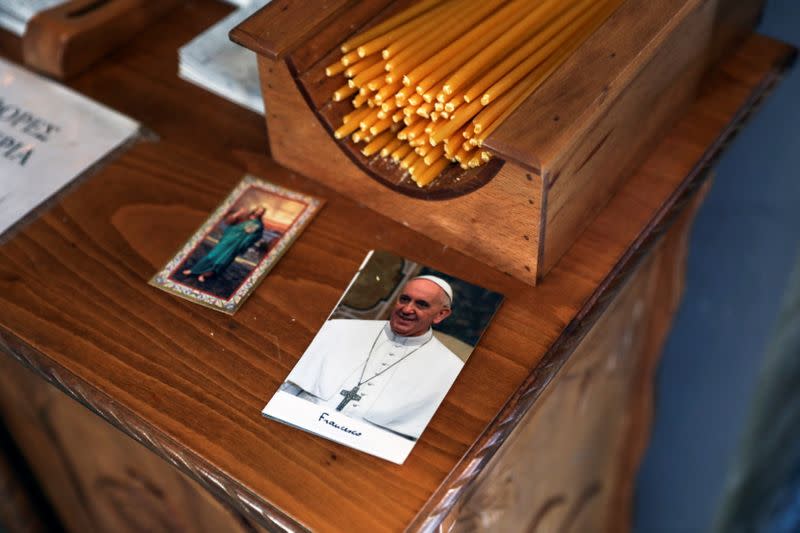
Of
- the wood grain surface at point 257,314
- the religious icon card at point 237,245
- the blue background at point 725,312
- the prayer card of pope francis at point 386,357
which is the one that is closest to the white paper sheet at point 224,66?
the wood grain surface at point 257,314

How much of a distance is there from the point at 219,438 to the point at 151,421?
0.19 ft

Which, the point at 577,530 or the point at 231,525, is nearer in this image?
the point at 231,525

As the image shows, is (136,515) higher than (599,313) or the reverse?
the reverse

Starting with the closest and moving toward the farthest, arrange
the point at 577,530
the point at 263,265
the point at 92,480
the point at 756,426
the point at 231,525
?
the point at 263,265 → the point at 231,525 → the point at 92,480 → the point at 577,530 → the point at 756,426

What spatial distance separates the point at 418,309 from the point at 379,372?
0.23 ft

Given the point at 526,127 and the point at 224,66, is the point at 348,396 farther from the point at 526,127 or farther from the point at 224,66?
the point at 224,66

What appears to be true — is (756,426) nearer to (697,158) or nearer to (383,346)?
(697,158)

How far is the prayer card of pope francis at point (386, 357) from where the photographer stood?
2.34 ft

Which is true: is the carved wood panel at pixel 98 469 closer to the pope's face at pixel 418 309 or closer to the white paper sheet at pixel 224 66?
the pope's face at pixel 418 309

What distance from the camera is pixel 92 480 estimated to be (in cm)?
117

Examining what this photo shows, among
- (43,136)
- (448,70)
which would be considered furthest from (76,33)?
(448,70)

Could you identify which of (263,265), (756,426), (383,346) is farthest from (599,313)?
(756,426)

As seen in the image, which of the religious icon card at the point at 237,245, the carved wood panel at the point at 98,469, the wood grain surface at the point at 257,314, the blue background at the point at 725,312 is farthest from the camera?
the blue background at the point at 725,312

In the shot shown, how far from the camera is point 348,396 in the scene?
0.73 meters
